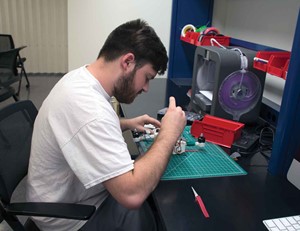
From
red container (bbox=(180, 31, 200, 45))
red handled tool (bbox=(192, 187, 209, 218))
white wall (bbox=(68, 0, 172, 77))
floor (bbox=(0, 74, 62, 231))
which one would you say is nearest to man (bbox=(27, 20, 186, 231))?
red handled tool (bbox=(192, 187, 209, 218))

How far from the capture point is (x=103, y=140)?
0.81 meters

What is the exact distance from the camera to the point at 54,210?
2.85ft

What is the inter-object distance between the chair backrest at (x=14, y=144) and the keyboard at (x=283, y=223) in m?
0.82

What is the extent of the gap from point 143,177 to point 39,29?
147 inches

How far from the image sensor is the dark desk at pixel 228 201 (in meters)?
0.81

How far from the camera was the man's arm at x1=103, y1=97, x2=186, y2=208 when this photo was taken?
821mm

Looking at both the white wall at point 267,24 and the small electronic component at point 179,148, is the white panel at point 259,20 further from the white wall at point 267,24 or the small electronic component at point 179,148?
the small electronic component at point 179,148

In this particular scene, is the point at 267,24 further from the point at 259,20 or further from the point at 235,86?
the point at 235,86

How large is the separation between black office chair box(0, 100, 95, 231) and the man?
73mm

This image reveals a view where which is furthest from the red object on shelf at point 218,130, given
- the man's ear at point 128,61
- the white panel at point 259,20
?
the white panel at point 259,20

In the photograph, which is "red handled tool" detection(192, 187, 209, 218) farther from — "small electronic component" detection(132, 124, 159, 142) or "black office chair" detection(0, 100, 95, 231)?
"small electronic component" detection(132, 124, 159, 142)

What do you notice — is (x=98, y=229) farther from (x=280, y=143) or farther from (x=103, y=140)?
(x=280, y=143)

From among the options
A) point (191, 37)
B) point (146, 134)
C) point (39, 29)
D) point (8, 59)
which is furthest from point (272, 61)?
point (39, 29)

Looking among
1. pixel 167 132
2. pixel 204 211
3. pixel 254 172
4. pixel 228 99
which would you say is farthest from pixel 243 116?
pixel 204 211
